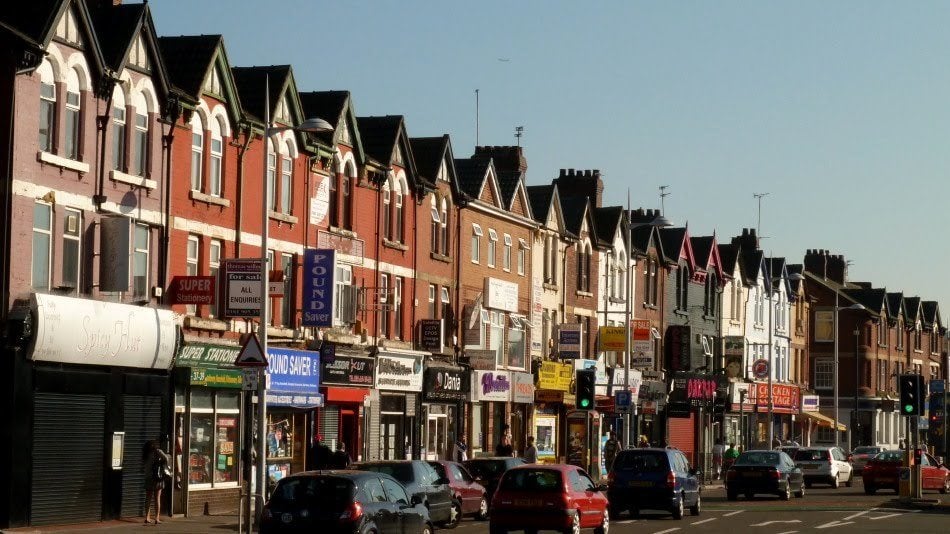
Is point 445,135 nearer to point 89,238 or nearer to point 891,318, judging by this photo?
point 89,238

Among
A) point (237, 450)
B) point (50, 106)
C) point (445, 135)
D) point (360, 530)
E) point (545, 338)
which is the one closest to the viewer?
point (360, 530)

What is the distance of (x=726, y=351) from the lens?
80.1 meters

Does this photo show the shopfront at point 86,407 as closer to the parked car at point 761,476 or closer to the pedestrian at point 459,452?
the pedestrian at point 459,452

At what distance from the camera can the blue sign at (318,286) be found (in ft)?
134

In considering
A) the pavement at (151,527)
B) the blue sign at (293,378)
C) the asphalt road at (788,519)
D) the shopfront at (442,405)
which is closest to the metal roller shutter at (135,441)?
the pavement at (151,527)

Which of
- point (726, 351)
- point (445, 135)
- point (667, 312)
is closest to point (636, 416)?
point (667, 312)

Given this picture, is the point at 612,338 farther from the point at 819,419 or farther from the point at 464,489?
the point at 819,419

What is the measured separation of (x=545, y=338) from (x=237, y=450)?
2339cm

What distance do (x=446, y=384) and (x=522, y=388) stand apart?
269 inches

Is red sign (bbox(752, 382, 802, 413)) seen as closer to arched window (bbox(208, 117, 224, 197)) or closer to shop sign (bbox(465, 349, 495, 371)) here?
shop sign (bbox(465, 349, 495, 371))

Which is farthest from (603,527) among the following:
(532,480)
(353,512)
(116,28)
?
(116,28)

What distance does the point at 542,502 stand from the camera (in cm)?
2970

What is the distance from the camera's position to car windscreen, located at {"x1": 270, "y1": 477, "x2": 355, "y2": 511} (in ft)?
79.1

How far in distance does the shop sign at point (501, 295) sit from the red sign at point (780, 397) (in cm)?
3116
